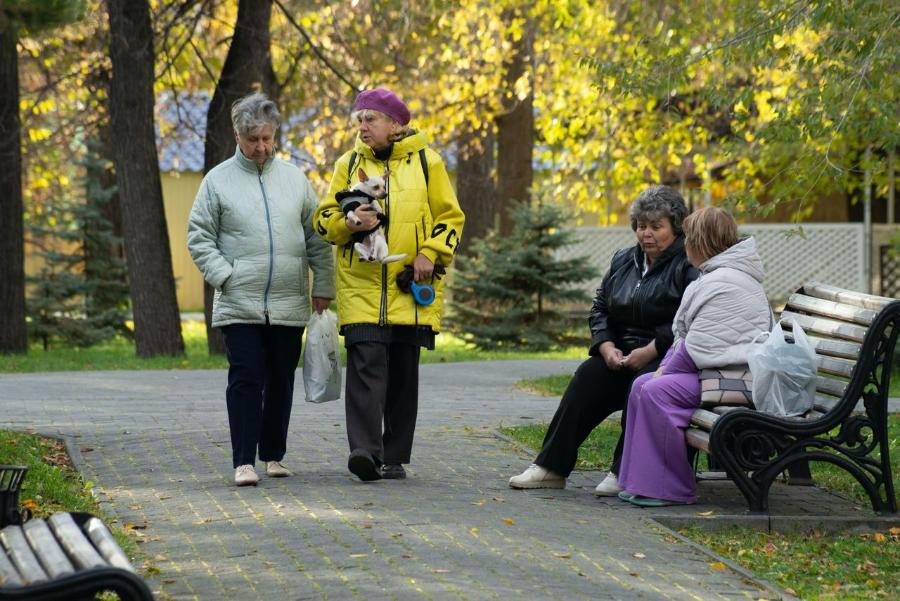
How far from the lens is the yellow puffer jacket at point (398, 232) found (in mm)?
6926

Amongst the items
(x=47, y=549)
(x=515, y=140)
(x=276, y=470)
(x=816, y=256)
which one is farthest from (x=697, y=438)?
(x=816, y=256)

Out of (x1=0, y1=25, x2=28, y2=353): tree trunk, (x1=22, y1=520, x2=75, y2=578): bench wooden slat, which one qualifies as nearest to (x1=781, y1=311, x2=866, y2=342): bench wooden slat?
(x1=22, y1=520, x2=75, y2=578): bench wooden slat

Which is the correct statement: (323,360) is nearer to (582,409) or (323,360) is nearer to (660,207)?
(582,409)

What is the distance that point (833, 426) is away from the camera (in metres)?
6.37

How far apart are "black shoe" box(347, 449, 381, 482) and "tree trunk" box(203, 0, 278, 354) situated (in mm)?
10052

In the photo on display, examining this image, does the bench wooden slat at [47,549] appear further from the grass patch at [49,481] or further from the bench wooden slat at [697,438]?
the bench wooden slat at [697,438]

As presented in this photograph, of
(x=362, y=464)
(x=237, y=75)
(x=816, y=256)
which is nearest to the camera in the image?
(x=362, y=464)

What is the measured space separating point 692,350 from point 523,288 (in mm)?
13026

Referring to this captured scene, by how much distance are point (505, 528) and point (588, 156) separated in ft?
56.1

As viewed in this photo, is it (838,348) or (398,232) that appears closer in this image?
(838,348)

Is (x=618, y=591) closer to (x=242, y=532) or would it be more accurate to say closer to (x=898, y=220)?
(x=242, y=532)

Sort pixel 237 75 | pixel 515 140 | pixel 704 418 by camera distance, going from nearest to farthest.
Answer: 1. pixel 704 418
2. pixel 237 75
3. pixel 515 140

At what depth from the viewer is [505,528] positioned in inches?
230

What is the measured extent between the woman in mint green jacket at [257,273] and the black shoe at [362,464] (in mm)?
466
